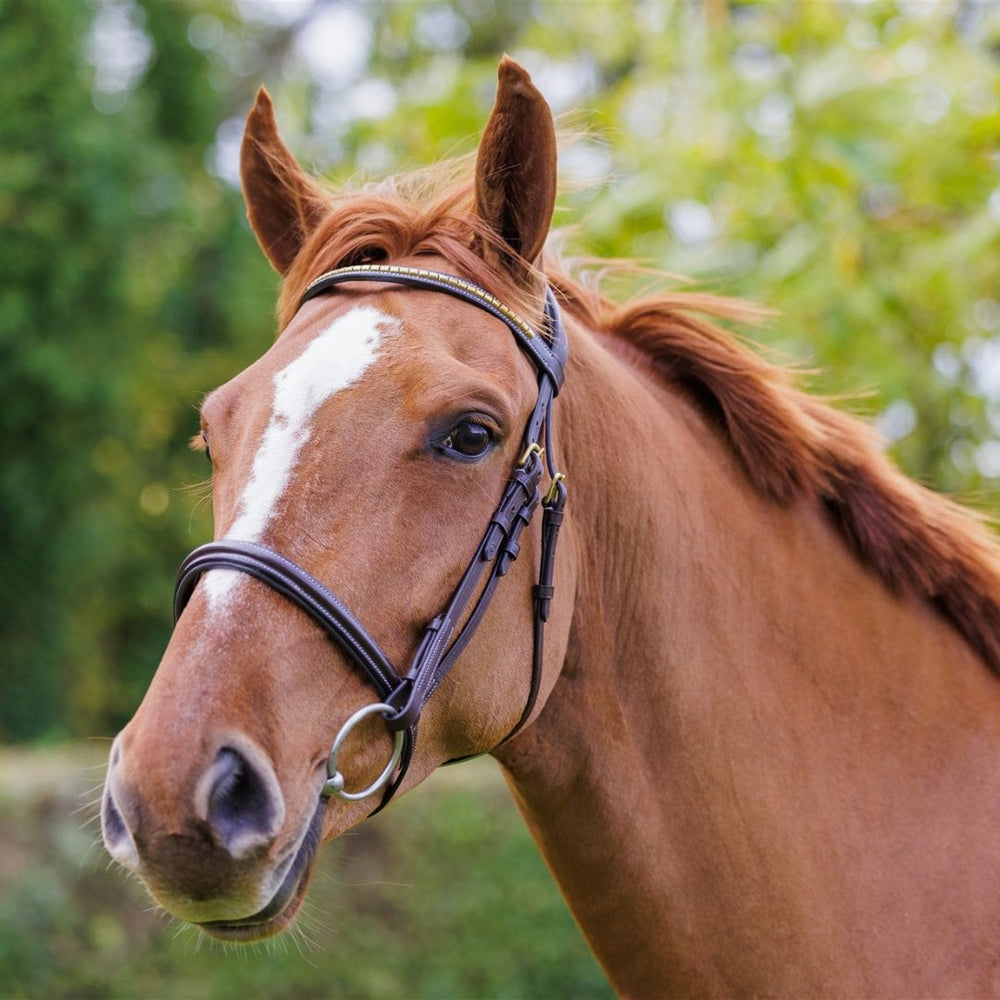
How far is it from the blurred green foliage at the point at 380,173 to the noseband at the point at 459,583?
2.02ft

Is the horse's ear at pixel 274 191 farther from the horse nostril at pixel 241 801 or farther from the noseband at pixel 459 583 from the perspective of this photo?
the horse nostril at pixel 241 801

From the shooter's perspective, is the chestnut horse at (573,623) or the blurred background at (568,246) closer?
the chestnut horse at (573,623)

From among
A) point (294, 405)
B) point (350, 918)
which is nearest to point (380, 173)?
point (294, 405)

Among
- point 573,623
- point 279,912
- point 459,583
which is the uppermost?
point 459,583

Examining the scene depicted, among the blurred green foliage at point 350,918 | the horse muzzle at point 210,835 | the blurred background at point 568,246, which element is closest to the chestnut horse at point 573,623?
the horse muzzle at point 210,835

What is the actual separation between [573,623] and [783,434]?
67cm

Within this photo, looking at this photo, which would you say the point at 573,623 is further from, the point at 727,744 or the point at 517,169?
the point at 517,169

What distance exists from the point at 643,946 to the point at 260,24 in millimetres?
20857

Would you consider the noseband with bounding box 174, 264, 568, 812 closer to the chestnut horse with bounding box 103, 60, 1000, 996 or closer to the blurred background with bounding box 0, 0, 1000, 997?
the chestnut horse with bounding box 103, 60, 1000, 996

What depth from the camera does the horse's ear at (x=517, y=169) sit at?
213 cm

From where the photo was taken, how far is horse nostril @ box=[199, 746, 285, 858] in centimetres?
166

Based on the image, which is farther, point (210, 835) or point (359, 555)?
point (359, 555)

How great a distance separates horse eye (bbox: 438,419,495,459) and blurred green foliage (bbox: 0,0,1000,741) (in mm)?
809

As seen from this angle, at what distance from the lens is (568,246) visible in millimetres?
3680
